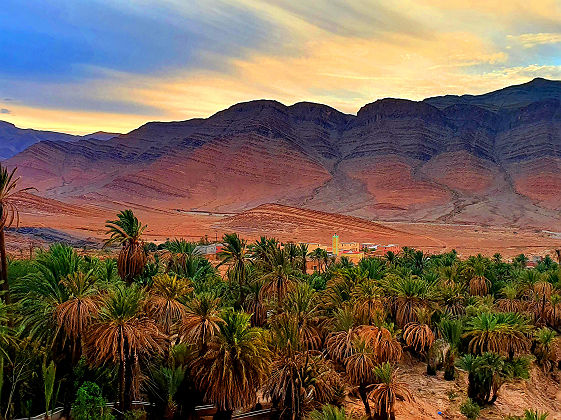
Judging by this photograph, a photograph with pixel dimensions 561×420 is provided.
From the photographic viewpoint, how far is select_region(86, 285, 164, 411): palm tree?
13.4 m

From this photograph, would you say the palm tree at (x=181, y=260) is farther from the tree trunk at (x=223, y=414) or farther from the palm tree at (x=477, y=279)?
the palm tree at (x=477, y=279)

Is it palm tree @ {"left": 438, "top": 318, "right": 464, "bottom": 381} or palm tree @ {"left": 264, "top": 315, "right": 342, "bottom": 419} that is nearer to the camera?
palm tree @ {"left": 264, "top": 315, "right": 342, "bottom": 419}

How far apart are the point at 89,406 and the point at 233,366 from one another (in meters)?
4.51

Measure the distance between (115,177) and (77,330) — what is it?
16601 cm

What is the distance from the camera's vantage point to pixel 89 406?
1421cm

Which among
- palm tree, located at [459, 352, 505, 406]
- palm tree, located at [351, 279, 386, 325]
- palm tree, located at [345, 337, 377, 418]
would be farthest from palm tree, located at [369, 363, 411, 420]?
palm tree, located at [459, 352, 505, 406]

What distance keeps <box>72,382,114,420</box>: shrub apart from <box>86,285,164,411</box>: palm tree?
573mm

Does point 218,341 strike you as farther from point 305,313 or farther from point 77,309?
point 305,313

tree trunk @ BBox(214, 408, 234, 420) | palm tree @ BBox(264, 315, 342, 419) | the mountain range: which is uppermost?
the mountain range

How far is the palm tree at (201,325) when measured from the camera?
49.2 feet

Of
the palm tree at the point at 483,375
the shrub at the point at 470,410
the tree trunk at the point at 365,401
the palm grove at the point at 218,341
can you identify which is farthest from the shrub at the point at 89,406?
the palm tree at the point at 483,375

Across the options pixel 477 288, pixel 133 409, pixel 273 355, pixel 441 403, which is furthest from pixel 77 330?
pixel 477 288

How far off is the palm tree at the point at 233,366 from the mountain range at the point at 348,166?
11940 cm

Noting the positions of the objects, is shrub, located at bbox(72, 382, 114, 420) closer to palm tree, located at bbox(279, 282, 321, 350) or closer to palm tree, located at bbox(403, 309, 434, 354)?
palm tree, located at bbox(279, 282, 321, 350)
